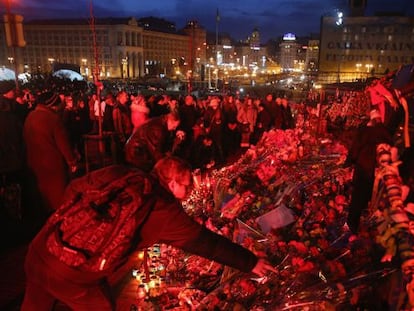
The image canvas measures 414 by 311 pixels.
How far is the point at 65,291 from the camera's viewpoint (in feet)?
7.77

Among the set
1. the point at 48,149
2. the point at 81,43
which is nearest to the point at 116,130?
the point at 48,149

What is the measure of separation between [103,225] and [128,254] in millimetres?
270

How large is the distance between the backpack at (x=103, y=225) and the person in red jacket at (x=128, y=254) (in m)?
0.06

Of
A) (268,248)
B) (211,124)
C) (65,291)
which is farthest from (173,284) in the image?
(211,124)

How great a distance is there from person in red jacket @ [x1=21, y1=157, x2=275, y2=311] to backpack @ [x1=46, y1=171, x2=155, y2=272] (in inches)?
2.5

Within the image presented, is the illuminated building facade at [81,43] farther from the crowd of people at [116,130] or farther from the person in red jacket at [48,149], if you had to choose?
the person in red jacket at [48,149]

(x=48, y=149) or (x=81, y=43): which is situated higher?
(x=81, y=43)

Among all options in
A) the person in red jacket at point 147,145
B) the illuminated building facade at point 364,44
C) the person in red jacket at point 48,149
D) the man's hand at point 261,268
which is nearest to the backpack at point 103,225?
the man's hand at point 261,268

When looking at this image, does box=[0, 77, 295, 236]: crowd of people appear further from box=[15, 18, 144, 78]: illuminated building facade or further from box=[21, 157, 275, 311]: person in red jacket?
box=[15, 18, 144, 78]: illuminated building facade

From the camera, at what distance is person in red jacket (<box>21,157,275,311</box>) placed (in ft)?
7.63

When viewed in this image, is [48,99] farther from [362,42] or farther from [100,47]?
[100,47]

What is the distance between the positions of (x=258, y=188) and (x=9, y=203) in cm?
353

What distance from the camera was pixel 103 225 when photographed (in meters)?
2.15

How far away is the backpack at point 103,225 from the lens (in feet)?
7.09
